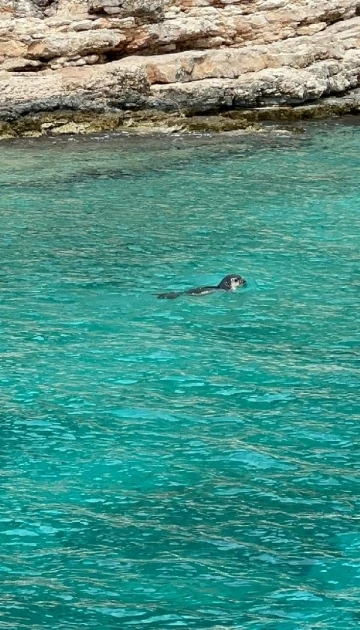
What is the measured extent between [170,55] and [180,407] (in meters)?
14.5

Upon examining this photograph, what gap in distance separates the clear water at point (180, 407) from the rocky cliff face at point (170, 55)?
4.85 metres

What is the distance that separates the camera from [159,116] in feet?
72.8

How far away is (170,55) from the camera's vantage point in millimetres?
22594

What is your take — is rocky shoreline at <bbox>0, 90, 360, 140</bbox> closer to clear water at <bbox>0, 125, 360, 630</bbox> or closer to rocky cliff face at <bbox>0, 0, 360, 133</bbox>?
rocky cliff face at <bbox>0, 0, 360, 133</bbox>

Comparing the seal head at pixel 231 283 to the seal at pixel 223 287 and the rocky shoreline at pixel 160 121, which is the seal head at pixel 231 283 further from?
the rocky shoreline at pixel 160 121

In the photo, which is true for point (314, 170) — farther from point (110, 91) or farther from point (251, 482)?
point (251, 482)

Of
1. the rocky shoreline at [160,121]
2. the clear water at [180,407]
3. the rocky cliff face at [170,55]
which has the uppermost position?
the rocky cliff face at [170,55]

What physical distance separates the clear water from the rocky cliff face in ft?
15.9

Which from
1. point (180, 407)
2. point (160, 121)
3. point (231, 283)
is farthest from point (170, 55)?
point (180, 407)

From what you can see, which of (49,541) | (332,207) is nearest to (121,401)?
(49,541)

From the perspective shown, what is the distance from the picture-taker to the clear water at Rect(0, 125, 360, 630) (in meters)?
6.61

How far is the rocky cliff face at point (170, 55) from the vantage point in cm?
2173

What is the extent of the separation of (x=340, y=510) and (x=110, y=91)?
51.7 feet

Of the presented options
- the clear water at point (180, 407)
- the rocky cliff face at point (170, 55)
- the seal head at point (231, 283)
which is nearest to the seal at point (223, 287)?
the seal head at point (231, 283)
